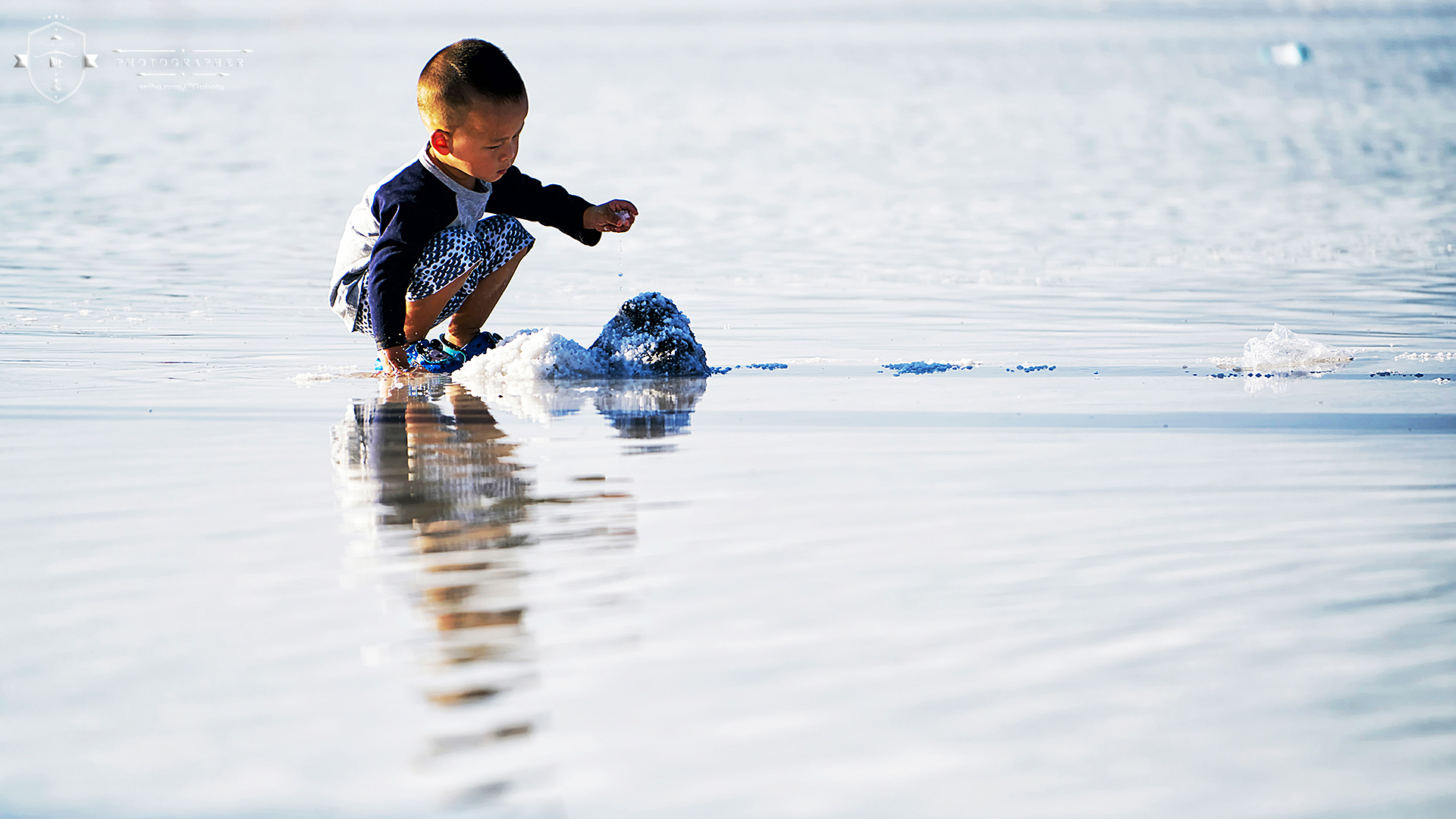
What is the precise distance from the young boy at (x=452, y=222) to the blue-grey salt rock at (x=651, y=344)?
256 millimetres

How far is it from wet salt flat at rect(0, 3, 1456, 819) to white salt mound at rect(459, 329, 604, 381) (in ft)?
0.30

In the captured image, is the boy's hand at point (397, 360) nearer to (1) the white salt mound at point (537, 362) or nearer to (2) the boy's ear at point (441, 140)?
(1) the white salt mound at point (537, 362)

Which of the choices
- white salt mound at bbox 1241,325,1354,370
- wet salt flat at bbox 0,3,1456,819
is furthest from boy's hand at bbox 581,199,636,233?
white salt mound at bbox 1241,325,1354,370

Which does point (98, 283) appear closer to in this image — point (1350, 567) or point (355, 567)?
point (355, 567)

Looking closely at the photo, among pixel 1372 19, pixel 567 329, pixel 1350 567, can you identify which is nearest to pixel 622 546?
pixel 1350 567

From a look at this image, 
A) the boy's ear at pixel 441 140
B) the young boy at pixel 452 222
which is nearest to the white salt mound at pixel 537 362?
the young boy at pixel 452 222

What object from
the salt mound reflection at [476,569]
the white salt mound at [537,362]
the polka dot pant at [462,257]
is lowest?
the salt mound reflection at [476,569]

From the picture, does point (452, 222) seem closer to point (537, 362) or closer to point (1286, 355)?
point (537, 362)

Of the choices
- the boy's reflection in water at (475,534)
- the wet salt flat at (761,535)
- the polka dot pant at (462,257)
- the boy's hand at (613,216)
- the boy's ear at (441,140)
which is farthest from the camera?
the boy's hand at (613,216)

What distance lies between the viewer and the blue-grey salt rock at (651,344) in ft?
16.6

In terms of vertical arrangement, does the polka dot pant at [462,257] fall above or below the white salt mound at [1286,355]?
above

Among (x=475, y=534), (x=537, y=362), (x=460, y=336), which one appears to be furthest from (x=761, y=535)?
(x=460, y=336)

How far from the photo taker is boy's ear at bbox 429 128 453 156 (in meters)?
4.78

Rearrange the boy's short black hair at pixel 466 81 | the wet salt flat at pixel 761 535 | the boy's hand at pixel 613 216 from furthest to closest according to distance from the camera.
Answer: the boy's hand at pixel 613 216, the boy's short black hair at pixel 466 81, the wet salt flat at pixel 761 535
